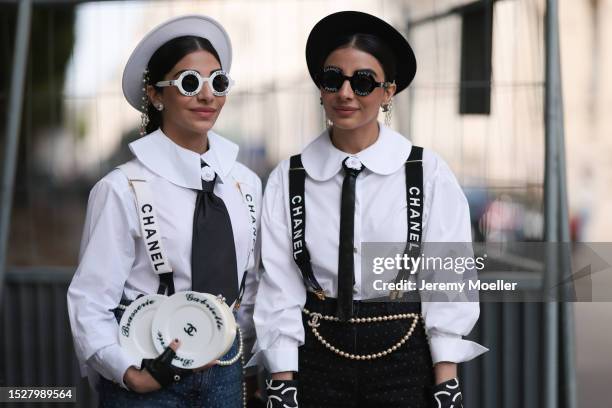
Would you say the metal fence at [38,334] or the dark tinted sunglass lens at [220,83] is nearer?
the dark tinted sunglass lens at [220,83]

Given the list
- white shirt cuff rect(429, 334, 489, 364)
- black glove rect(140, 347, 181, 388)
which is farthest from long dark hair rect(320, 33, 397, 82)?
black glove rect(140, 347, 181, 388)

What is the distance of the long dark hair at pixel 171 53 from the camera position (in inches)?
116

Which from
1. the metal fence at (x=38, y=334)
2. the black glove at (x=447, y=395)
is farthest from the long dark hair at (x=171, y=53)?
the metal fence at (x=38, y=334)

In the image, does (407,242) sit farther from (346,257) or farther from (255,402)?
(255,402)

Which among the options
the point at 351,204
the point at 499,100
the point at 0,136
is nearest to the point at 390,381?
the point at 351,204

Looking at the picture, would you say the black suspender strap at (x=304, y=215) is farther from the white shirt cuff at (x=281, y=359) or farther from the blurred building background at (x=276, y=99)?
the blurred building background at (x=276, y=99)

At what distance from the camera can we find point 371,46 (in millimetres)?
2971

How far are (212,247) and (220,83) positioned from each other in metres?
0.57

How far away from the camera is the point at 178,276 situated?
287 centimetres

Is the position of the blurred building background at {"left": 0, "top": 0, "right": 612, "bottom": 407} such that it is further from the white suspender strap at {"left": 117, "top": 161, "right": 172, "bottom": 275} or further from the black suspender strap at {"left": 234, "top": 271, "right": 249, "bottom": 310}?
the white suspender strap at {"left": 117, "top": 161, "right": 172, "bottom": 275}

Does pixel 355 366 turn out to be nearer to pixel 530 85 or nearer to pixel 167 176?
pixel 167 176

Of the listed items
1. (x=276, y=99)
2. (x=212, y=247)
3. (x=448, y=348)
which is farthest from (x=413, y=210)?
(x=276, y=99)

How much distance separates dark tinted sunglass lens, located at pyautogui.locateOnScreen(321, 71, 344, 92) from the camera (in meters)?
2.94

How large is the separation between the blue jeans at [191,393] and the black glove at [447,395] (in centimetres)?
70
